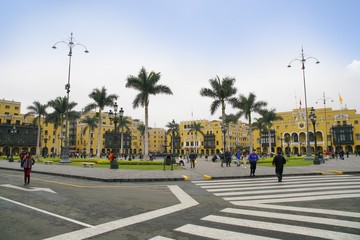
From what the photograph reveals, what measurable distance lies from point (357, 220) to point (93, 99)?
39396 mm

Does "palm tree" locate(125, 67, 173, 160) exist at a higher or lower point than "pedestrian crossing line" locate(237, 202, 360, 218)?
higher

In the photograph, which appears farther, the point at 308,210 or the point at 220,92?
the point at 220,92

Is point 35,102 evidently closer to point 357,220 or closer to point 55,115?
point 55,115

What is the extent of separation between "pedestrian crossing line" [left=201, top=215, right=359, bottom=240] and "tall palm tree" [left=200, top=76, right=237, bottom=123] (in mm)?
29064

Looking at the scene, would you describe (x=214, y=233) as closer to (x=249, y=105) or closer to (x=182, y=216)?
(x=182, y=216)

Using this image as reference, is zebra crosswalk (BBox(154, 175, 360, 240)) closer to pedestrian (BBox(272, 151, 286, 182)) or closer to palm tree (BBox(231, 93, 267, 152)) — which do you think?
pedestrian (BBox(272, 151, 286, 182))

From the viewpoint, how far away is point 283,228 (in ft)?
16.7

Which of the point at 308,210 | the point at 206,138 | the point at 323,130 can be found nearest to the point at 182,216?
the point at 308,210

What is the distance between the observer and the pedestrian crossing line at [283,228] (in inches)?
181

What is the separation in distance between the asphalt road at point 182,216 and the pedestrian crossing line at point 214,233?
2 cm

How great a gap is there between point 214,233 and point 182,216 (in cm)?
149

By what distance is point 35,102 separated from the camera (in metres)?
51.8

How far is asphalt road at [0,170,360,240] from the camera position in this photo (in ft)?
15.8

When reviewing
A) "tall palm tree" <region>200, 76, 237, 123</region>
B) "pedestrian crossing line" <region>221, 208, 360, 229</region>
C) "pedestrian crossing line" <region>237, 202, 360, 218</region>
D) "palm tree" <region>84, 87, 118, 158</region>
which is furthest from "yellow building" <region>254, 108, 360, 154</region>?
"pedestrian crossing line" <region>221, 208, 360, 229</region>
